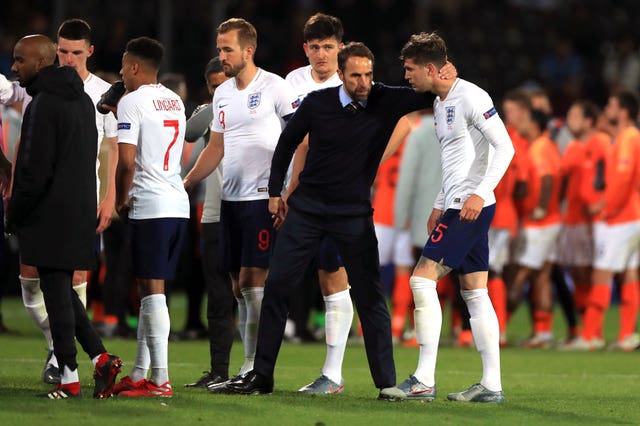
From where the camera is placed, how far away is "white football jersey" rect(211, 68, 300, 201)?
905 cm

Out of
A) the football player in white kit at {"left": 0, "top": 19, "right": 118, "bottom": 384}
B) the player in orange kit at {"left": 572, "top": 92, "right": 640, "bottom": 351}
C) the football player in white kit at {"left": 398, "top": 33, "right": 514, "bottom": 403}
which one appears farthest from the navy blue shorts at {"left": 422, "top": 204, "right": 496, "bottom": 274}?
the player in orange kit at {"left": 572, "top": 92, "right": 640, "bottom": 351}

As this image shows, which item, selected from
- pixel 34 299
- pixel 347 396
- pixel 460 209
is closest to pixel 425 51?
pixel 460 209

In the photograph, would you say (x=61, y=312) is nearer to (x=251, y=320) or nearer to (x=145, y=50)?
(x=251, y=320)

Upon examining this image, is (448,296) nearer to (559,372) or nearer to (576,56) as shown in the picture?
(559,372)

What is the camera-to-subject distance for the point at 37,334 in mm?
13703

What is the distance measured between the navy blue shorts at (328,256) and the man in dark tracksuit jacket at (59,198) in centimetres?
159

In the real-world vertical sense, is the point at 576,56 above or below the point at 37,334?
above

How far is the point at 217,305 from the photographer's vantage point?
9438 millimetres

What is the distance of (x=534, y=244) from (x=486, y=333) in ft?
18.3

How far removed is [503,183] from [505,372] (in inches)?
117

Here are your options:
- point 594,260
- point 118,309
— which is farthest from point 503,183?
point 118,309

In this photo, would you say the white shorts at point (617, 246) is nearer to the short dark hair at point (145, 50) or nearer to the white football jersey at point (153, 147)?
the white football jersey at point (153, 147)

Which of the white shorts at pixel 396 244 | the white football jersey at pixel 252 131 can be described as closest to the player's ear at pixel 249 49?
the white football jersey at pixel 252 131

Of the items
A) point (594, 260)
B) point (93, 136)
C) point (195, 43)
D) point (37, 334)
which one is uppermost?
point (195, 43)
